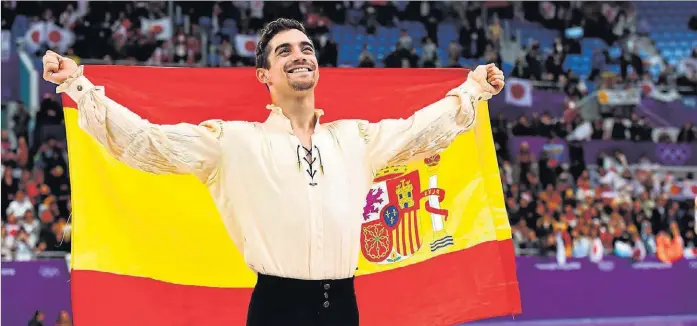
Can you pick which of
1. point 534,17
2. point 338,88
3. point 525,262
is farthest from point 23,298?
point 534,17

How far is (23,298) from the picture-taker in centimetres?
1134

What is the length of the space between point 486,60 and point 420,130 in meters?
14.7

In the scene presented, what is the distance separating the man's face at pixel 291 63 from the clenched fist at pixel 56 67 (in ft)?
2.54

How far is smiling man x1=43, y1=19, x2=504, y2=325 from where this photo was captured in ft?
12.7

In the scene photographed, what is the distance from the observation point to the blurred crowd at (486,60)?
13430 mm

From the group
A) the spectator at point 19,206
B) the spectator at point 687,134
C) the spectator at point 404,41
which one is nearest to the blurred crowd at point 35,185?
the spectator at point 19,206

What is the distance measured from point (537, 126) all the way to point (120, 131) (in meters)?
14.2

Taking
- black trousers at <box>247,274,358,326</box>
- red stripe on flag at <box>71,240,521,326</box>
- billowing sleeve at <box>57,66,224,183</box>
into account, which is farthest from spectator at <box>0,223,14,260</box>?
black trousers at <box>247,274,358,326</box>

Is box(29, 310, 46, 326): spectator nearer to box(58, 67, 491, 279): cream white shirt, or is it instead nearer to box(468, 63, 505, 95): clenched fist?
box(58, 67, 491, 279): cream white shirt

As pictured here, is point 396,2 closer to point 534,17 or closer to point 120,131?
point 534,17

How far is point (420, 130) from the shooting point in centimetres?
431

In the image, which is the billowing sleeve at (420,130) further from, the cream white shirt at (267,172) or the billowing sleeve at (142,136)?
the billowing sleeve at (142,136)

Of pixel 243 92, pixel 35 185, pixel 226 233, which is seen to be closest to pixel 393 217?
pixel 226 233

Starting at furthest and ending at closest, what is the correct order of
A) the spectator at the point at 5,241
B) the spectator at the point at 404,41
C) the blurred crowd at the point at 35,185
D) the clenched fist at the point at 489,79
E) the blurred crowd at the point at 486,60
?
1. the spectator at the point at 404,41
2. the blurred crowd at the point at 486,60
3. the blurred crowd at the point at 35,185
4. the spectator at the point at 5,241
5. the clenched fist at the point at 489,79
